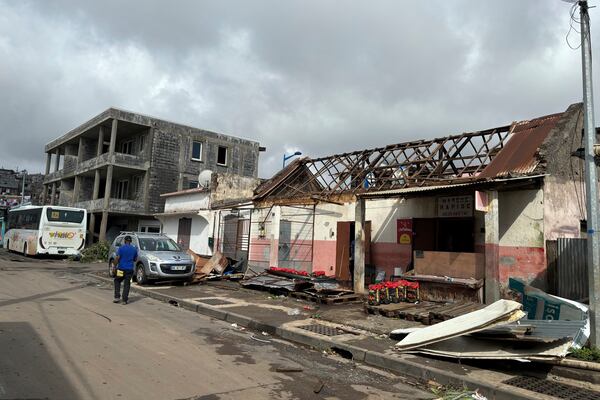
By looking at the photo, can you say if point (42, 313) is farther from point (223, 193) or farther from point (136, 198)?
point (136, 198)

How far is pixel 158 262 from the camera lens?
49.8ft

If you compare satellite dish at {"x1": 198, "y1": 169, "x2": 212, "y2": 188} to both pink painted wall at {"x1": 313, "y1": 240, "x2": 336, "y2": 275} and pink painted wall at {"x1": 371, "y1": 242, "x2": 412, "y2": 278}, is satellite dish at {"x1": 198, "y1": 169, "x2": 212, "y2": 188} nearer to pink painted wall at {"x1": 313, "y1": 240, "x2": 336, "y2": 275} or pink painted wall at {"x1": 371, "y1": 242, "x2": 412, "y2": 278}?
pink painted wall at {"x1": 313, "y1": 240, "x2": 336, "y2": 275}

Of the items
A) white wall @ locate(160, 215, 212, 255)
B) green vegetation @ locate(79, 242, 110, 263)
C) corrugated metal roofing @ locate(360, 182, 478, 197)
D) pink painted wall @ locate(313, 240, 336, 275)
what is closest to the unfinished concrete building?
green vegetation @ locate(79, 242, 110, 263)

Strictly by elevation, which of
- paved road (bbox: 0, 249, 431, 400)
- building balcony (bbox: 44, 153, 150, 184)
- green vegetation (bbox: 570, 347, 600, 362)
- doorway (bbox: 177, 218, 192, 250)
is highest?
building balcony (bbox: 44, 153, 150, 184)

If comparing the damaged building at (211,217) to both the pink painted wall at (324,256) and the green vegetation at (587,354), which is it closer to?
the pink painted wall at (324,256)

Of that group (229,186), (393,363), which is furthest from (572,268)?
(229,186)

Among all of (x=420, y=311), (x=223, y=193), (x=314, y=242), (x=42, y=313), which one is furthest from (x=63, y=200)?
(x=420, y=311)

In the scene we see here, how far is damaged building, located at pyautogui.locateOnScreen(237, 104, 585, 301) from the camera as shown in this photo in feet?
34.4

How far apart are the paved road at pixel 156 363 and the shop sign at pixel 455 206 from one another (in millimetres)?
7118

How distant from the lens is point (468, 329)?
677cm

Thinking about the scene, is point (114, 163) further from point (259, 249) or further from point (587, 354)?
point (587, 354)

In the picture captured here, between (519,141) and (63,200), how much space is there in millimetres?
39021

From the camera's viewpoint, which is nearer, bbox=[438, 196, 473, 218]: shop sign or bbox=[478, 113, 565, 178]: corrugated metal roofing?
bbox=[478, 113, 565, 178]: corrugated metal roofing

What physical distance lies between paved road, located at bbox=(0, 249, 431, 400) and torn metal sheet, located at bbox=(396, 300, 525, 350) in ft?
3.25
